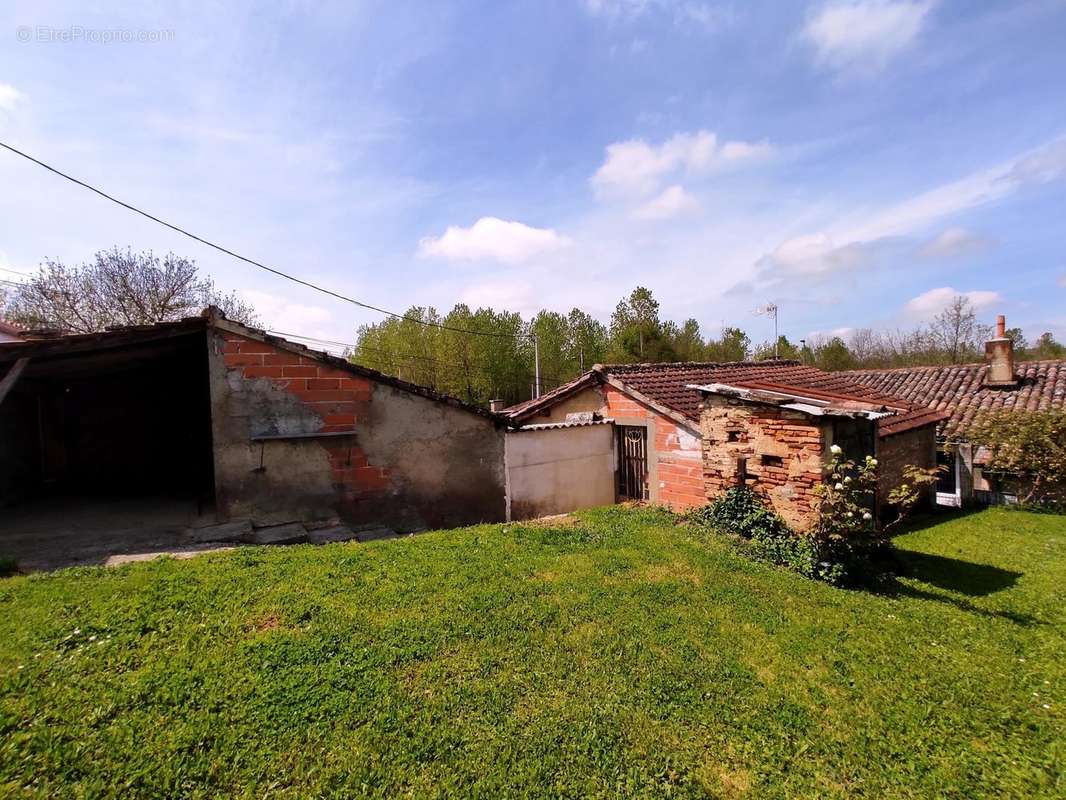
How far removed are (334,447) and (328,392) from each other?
88cm

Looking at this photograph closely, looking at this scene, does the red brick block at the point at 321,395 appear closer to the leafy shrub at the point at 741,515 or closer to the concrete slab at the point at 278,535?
the concrete slab at the point at 278,535

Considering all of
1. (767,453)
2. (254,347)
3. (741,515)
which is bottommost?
(741,515)

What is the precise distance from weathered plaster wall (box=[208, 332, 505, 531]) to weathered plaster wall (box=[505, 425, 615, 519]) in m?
0.69

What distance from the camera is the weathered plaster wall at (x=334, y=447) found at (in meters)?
6.89

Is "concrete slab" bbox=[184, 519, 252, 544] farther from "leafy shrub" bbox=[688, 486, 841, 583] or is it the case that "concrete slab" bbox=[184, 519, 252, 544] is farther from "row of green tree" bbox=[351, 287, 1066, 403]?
"row of green tree" bbox=[351, 287, 1066, 403]

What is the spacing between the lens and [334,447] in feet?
24.7

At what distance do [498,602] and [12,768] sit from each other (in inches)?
130

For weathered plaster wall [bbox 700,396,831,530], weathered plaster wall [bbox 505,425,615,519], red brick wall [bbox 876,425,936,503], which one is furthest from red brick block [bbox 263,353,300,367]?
red brick wall [bbox 876,425,936,503]

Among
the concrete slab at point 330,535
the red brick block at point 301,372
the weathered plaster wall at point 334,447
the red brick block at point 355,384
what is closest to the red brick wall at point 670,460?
the weathered plaster wall at point 334,447

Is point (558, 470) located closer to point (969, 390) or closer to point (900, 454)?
point (900, 454)

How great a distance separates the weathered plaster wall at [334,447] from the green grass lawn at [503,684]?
5.51 ft

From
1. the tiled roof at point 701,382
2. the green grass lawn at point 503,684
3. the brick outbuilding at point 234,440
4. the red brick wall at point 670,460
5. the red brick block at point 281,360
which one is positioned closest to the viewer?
the green grass lawn at point 503,684

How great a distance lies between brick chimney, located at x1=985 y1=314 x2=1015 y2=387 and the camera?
1513 cm

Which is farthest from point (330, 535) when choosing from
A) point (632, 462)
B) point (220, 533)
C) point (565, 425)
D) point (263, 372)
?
point (632, 462)
